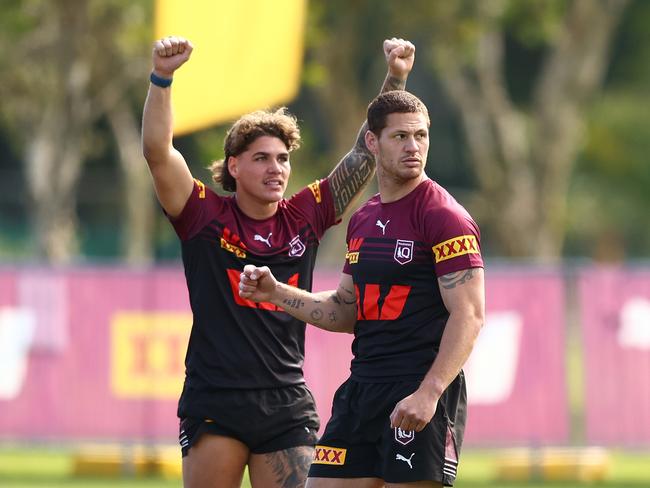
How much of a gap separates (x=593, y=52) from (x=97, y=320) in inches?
561

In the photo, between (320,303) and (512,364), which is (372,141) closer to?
(320,303)

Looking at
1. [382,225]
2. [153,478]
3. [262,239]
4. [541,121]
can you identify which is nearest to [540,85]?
[541,121]

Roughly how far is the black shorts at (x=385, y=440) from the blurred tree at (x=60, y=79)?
19226 millimetres

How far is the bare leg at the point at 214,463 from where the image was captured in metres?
7.38

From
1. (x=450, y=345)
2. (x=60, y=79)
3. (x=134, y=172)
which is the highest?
(x=134, y=172)

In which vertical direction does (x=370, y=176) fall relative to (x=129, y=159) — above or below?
below

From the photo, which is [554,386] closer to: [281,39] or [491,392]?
[491,392]

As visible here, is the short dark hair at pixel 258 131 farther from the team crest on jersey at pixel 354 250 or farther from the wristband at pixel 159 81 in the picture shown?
the team crest on jersey at pixel 354 250

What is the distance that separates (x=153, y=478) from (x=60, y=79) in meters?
12.4

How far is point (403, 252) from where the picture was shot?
6.75 m

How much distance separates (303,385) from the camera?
25.0 ft

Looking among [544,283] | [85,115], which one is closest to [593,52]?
[85,115]

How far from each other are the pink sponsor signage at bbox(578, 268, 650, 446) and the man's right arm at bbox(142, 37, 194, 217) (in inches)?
315

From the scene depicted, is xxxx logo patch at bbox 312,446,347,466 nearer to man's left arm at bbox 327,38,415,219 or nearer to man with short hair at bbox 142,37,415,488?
man with short hair at bbox 142,37,415,488
